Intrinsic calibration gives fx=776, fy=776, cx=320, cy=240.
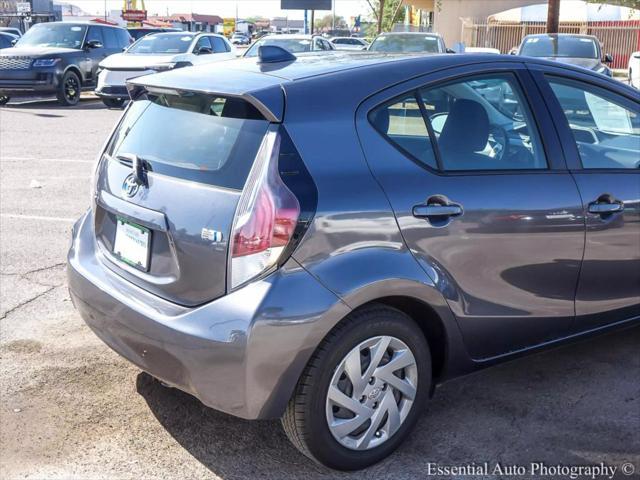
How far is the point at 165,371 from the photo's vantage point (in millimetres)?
3104

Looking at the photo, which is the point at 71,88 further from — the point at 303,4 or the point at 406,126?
the point at 303,4

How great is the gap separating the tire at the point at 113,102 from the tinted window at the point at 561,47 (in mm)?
8819

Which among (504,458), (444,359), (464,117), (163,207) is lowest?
(504,458)

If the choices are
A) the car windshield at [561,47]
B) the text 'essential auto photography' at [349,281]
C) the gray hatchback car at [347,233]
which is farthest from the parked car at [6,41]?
the gray hatchback car at [347,233]

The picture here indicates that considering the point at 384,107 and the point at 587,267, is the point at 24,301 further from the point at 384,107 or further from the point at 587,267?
the point at 587,267

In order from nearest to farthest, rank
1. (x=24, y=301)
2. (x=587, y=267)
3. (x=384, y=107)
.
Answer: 1. (x=384, y=107)
2. (x=587, y=267)
3. (x=24, y=301)

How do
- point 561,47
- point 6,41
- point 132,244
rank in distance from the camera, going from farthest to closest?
point 6,41, point 561,47, point 132,244

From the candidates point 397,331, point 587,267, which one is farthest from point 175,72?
point 587,267

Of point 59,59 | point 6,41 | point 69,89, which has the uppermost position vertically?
point 6,41

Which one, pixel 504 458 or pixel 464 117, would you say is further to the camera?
pixel 464 117

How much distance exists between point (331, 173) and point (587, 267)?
1543 mm

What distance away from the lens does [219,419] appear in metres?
3.69

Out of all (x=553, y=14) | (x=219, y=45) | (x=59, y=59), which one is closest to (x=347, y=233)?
(x=59, y=59)

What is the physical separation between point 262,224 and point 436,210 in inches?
31.6
